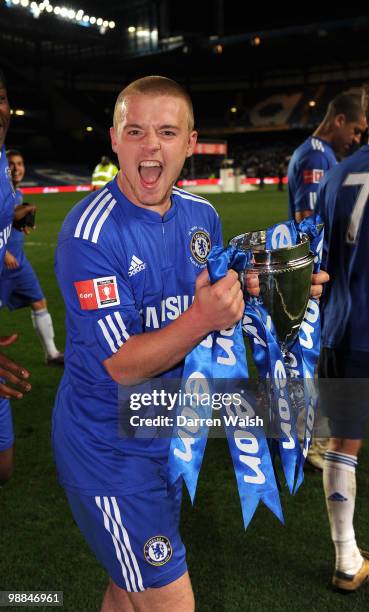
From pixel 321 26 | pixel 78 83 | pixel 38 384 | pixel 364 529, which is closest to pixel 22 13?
pixel 78 83

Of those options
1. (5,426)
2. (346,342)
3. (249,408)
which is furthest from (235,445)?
(5,426)

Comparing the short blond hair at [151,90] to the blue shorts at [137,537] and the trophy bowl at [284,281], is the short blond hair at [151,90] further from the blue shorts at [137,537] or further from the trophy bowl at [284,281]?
the blue shorts at [137,537]

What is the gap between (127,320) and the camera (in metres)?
1.57

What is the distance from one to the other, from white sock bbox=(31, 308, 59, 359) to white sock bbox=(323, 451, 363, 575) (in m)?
3.50

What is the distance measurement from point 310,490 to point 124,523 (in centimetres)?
194

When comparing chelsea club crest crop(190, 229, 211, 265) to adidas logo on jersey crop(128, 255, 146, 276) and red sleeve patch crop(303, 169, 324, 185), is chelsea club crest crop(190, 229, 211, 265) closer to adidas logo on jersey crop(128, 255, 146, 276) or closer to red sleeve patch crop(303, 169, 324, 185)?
adidas logo on jersey crop(128, 255, 146, 276)

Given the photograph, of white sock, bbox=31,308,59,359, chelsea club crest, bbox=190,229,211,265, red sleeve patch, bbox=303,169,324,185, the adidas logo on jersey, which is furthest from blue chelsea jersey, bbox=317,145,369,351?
white sock, bbox=31,308,59,359

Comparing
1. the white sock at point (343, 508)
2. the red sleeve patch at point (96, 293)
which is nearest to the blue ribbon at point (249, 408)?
the red sleeve patch at point (96, 293)

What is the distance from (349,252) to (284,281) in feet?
3.69

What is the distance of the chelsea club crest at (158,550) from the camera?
5.47 feet

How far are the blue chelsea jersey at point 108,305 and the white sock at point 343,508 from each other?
3.53 ft

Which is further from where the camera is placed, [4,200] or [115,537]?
[4,200]

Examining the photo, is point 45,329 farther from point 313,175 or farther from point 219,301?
point 219,301

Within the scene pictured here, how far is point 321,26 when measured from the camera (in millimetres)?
35688
